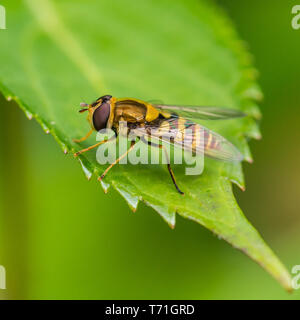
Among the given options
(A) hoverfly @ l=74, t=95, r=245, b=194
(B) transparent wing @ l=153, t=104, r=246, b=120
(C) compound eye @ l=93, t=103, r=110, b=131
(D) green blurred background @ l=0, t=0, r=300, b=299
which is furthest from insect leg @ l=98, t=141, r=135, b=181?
(D) green blurred background @ l=0, t=0, r=300, b=299

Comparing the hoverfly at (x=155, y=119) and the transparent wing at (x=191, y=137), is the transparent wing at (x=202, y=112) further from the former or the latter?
the transparent wing at (x=191, y=137)

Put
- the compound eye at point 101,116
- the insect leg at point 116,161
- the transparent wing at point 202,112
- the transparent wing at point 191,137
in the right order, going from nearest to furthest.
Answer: the insect leg at point 116,161
the transparent wing at point 191,137
the compound eye at point 101,116
the transparent wing at point 202,112

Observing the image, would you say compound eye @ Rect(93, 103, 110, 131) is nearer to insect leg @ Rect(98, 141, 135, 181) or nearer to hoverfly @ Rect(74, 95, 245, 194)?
hoverfly @ Rect(74, 95, 245, 194)

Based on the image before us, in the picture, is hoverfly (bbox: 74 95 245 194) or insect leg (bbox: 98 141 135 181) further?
hoverfly (bbox: 74 95 245 194)

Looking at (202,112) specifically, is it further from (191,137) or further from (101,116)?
(101,116)

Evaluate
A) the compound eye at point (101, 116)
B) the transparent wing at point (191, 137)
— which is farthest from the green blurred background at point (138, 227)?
the transparent wing at point (191, 137)

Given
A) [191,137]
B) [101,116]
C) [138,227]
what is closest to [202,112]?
[191,137]
